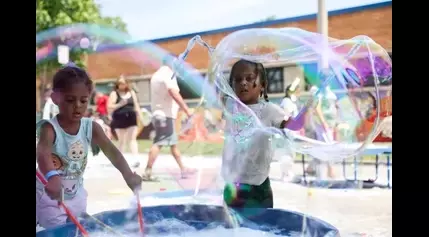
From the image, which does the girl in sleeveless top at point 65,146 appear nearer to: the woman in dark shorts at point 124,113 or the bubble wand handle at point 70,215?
the bubble wand handle at point 70,215

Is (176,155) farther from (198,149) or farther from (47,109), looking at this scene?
(47,109)

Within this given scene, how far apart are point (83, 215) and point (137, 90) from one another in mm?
1018

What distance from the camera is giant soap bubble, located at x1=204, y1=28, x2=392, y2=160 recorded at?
2.47 meters

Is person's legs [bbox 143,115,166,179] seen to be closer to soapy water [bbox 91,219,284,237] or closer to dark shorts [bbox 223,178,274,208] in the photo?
soapy water [bbox 91,219,284,237]

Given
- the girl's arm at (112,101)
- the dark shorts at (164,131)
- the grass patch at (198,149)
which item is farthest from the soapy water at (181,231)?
the girl's arm at (112,101)

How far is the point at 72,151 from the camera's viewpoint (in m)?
2.24

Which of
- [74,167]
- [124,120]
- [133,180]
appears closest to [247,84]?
[133,180]

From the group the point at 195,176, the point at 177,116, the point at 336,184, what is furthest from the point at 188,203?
the point at 336,184

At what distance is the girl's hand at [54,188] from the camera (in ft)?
7.06

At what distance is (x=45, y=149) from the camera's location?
2.20 m

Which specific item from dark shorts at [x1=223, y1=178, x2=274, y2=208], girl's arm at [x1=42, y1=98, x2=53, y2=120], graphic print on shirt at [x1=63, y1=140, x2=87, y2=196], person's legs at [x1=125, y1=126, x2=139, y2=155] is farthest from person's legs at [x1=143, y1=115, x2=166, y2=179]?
graphic print on shirt at [x1=63, y1=140, x2=87, y2=196]
